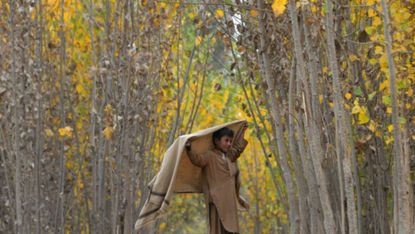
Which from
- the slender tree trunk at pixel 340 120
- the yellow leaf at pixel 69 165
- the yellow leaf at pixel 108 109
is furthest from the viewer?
the yellow leaf at pixel 69 165

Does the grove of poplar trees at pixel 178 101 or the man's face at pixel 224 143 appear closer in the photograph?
the grove of poplar trees at pixel 178 101

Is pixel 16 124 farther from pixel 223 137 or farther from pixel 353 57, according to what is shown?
pixel 353 57

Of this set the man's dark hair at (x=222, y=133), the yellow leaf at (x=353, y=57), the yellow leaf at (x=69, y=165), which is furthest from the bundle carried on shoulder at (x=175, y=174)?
the yellow leaf at (x=69, y=165)

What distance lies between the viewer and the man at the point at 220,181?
346 inches

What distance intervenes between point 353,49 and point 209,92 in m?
9.66

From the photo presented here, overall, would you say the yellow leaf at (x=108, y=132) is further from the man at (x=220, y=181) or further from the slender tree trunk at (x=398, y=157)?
the slender tree trunk at (x=398, y=157)

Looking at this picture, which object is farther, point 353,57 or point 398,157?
point 353,57

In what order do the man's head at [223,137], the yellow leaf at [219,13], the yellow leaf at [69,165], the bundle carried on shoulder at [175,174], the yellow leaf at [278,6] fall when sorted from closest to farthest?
1. the yellow leaf at [278,6]
2. the bundle carried on shoulder at [175,174]
3. the man's head at [223,137]
4. the yellow leaf at [219,13]
5. the yellow leaf at [69,165]

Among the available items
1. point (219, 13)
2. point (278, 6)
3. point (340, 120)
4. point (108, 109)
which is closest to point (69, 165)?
point (108, 109)

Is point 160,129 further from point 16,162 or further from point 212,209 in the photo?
point 212,209

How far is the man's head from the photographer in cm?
878

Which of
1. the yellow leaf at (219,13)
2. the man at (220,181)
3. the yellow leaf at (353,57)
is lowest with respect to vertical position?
the man at (220,181)

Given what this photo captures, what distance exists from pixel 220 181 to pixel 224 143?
0.35 m

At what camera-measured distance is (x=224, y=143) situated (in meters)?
8.78
